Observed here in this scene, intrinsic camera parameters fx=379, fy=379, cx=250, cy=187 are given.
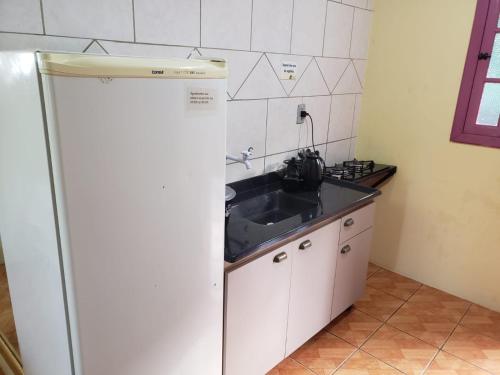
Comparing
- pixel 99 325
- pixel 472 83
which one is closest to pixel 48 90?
pixel 99 325

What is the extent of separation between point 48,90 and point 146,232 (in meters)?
0.44

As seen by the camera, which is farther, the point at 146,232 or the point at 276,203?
the point at 276,203

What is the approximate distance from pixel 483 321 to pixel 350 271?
3.30 ft

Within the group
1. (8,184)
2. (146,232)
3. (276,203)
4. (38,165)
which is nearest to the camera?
(38,165)

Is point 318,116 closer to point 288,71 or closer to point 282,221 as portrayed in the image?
point 288,71

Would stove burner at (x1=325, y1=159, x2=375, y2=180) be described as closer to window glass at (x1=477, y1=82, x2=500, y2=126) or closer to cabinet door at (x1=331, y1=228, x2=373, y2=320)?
cabinet door at (x1=331, y1=228, x2=373, y2=320)

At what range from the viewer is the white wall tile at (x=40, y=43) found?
1.19 m

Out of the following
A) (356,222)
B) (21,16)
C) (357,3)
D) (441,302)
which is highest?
(357,3)

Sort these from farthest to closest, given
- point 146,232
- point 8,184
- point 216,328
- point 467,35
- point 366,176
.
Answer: point 366,176 → point 467,35 → point 216,328 → point 8,184 → point 146,232

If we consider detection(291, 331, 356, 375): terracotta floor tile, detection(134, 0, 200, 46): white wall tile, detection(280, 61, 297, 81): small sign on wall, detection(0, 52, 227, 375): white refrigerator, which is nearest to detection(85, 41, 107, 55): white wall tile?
detection(134, 0, 200, 46): white wall tile

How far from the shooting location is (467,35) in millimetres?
2312

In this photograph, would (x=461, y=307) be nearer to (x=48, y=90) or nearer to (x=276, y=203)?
(x=276, y=203)

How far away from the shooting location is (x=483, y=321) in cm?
243

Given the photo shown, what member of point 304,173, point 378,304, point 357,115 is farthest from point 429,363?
point 357,115
